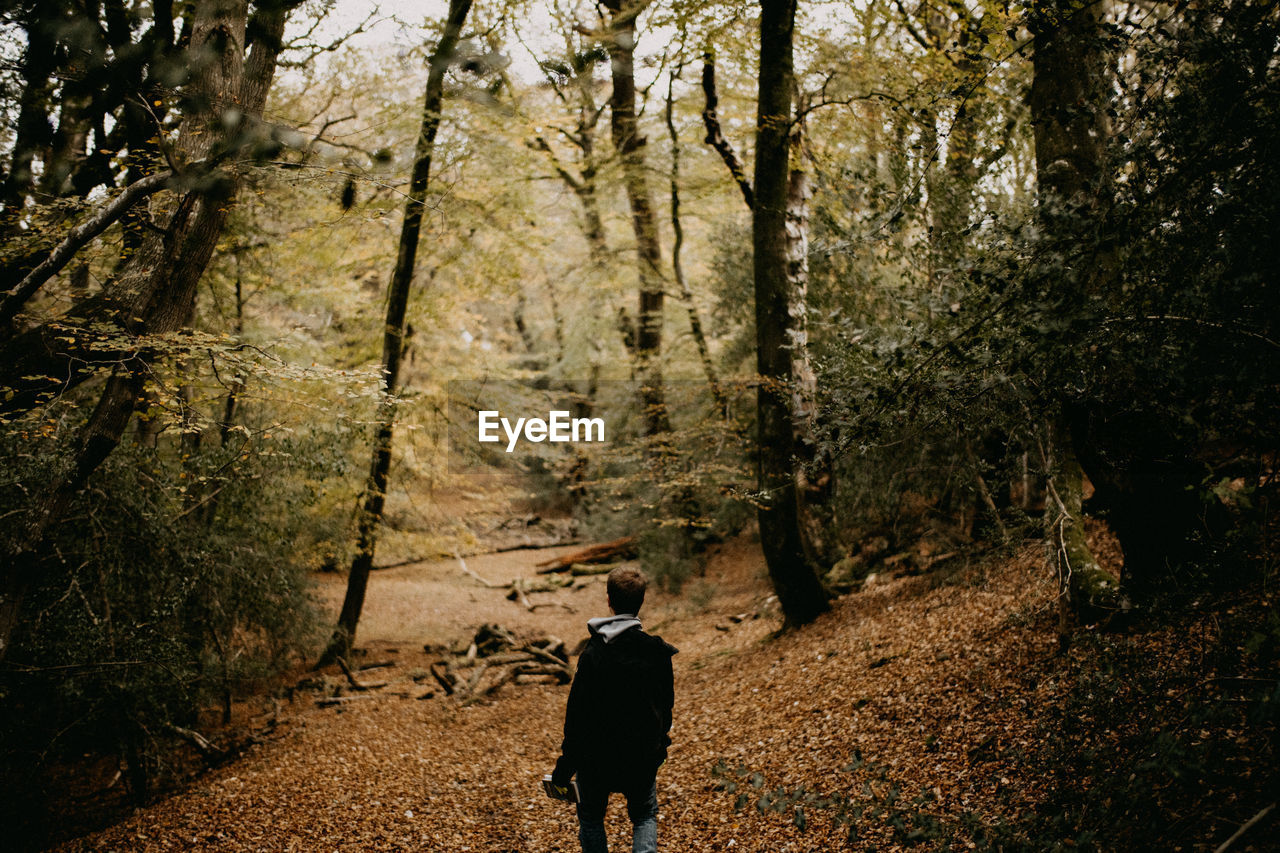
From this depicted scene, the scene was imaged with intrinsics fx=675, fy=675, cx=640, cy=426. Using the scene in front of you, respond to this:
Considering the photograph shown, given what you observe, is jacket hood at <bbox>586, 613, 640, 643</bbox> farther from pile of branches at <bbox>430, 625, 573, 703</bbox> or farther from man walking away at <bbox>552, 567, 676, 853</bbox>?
pile of branches at <bbox>430, 625, 573, 703</bbox>

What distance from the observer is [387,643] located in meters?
12.0

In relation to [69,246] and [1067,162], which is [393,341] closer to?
[69,246]

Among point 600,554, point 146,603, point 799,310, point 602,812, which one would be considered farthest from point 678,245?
point 602,812

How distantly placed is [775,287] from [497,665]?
6271 millimetres

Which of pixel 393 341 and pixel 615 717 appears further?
pixel 393 341

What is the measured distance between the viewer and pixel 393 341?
364 inches

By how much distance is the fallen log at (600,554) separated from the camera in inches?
674

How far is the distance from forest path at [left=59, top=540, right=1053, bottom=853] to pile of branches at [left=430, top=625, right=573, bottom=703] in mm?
297

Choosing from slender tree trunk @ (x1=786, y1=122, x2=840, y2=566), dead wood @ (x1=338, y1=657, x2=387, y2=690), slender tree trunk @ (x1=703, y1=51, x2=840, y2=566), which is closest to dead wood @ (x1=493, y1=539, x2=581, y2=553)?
dead wood @ (x1=338, y1=657, x2=387, y2=690)

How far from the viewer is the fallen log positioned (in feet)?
56.2
